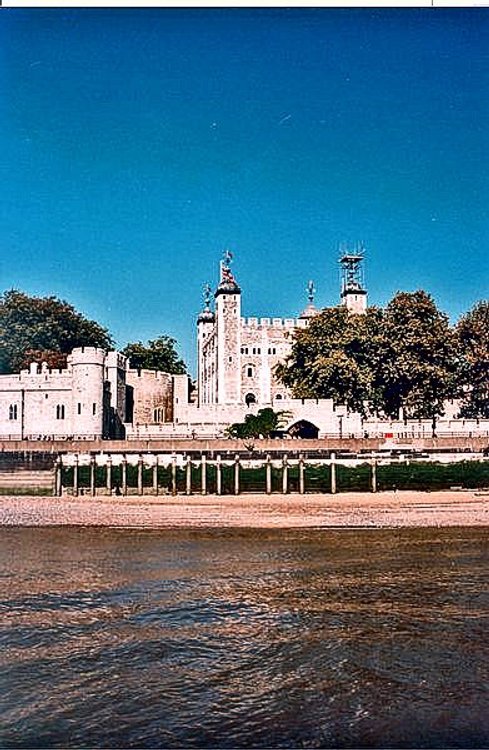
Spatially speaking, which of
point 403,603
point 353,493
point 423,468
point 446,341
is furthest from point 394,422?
point 403,603

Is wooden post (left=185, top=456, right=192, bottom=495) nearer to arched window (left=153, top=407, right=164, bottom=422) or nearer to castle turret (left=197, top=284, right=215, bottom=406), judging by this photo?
arched window (left=153, top=407, right=164, bottom=422)

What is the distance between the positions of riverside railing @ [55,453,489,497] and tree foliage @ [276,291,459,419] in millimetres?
8067

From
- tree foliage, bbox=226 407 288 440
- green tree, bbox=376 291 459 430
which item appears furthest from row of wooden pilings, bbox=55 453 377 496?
green tree, bbox=376 291 459 430

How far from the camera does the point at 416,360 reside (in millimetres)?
27156

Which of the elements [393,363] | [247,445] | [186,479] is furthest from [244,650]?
[393,363]

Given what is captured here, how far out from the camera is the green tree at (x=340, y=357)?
1086 inches

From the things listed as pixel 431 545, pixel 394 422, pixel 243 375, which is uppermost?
pixel 243 375

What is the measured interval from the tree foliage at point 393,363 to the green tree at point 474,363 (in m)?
0.46

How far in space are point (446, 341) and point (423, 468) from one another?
9386 mm

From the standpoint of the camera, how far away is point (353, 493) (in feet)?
57.8

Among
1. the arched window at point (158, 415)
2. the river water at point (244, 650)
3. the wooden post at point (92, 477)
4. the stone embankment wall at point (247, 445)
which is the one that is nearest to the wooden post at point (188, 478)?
the wooden post at point (92, 477)

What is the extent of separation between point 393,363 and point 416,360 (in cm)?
73

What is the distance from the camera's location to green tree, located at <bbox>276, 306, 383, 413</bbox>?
27.6 m

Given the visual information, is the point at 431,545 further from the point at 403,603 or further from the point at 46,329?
the point at 46,329
